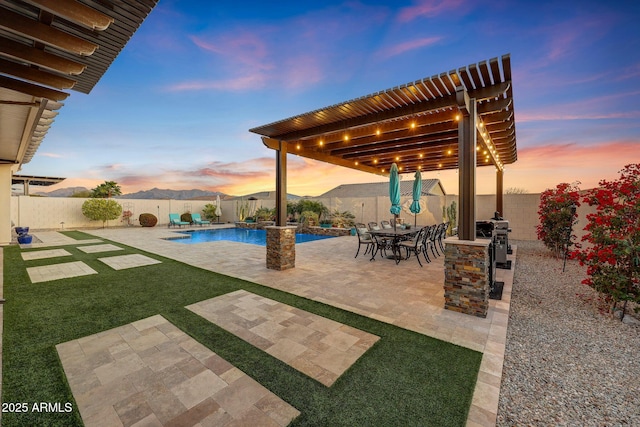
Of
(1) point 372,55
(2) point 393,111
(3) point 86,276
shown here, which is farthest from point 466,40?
(3) point 86,276

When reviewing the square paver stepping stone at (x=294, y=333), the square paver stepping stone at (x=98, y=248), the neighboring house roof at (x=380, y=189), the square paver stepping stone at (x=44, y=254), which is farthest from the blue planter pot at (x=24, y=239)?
the neighboring house roof at (x=380, y=189)

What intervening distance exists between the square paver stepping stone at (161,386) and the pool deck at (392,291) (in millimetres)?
1562

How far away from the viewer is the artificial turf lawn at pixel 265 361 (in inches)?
69.9

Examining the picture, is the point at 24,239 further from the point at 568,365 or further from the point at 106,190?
the point at 568,365

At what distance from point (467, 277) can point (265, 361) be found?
279 centimetres

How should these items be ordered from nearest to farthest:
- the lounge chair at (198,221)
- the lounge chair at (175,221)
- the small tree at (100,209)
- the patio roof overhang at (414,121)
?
the patio roof overhang at (414,121) → the small tree at (100,209) → the lounge chair at (175,221) → the lounge chair at (198,221)

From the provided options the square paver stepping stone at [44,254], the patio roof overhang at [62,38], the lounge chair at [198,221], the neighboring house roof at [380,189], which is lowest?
the square paver stepping stone at [44,254]

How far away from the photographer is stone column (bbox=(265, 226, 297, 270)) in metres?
5.71

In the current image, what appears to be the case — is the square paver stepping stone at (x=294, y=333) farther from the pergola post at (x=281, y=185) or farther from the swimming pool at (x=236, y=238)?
the swimming pool at (x=236, y=238)

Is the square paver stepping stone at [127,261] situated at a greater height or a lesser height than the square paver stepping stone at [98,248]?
lesser

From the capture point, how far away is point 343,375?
2180mm

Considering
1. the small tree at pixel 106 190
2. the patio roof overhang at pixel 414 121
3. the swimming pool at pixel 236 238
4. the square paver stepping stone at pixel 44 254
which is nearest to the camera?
the patio roof overhang at pixel 414 121

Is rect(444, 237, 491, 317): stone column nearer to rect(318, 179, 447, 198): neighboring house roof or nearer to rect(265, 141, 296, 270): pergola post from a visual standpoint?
rect(265, 141, 296, 270): pergola post

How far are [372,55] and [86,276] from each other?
9763 millimetres
